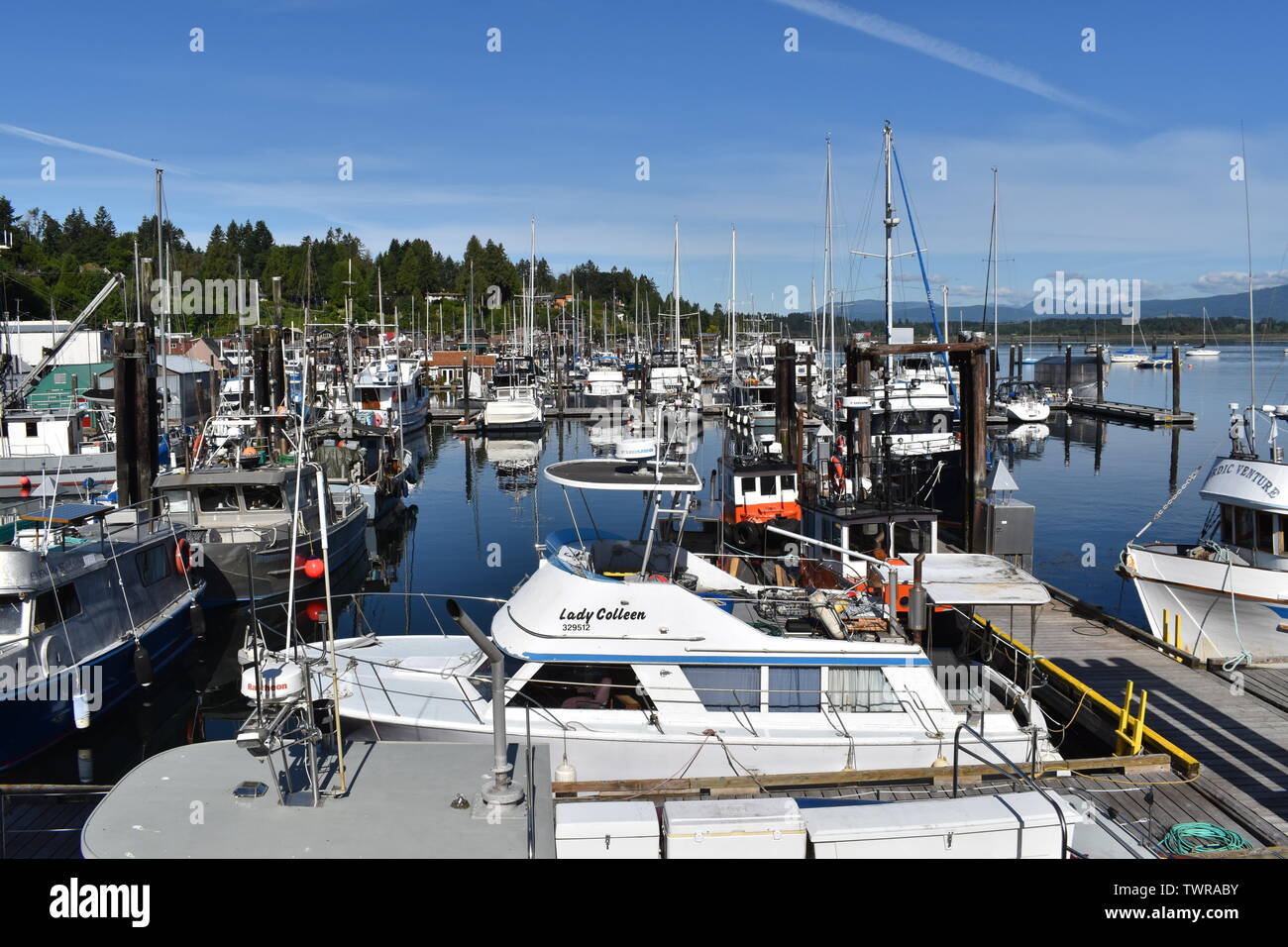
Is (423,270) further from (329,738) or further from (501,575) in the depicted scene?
(329,738)

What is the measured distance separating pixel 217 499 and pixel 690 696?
16745 mm

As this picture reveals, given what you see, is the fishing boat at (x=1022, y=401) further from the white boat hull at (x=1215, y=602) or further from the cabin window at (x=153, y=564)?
the cabin window at (x=153, y=564)

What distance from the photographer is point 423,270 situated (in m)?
136

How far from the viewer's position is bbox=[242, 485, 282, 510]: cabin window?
83.0ft

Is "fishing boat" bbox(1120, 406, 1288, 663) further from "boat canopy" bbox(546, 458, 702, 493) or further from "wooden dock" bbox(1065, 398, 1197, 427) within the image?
"wooden dock" bbox(1065, 398, 1197, 427)

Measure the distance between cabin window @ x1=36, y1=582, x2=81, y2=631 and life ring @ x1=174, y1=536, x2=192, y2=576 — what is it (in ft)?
14.6

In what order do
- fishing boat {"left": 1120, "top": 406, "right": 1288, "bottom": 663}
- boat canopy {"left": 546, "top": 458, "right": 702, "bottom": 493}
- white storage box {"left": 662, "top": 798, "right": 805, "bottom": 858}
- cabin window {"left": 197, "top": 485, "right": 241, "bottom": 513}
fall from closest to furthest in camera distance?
white storage box {"left": 662, "top": 798, "right": 805, "bottom": 858}
boat canopy {"left": 546, "top": 458, "right": 702, "bottom": 493}
fishing boat {"left": 1120, "top": 406, "right": 1288, "bottom": 663}
cabin window {"left": 197, "top": 485, "right": 241, "bottom": 513}

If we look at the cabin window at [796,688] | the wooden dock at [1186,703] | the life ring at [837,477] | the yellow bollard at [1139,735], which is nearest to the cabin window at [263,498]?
the life ring at [837,477]

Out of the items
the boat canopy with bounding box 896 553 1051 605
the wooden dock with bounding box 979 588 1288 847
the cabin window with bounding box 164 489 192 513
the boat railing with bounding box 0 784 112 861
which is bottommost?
the wooden dock with bounding box 979 588 1288 847

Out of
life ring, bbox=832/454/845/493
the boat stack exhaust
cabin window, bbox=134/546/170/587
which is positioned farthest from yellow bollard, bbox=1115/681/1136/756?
cabin window, bbox=134/546/170/587

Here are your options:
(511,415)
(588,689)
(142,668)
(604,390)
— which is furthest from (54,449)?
(604,390)
